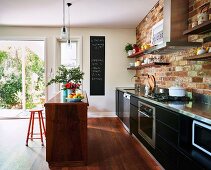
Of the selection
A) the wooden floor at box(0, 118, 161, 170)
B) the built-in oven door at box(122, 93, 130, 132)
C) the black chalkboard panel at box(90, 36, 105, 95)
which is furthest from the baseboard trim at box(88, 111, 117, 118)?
the built-in oven door at box(122, 93, 130, 132)

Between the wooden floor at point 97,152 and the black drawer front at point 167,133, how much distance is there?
1.85ft

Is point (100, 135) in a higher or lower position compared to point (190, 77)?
lower

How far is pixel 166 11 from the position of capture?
10.7ft

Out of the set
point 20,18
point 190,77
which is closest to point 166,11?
point 190,77

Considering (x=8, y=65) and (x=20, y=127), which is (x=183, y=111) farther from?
(x=8, y=65)

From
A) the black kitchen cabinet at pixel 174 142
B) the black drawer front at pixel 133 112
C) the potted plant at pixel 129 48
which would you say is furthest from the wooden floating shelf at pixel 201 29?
the potted plant at pixel 129 48

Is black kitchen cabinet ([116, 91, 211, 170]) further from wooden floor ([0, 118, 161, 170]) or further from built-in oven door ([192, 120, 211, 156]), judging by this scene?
wooden floor ([0, 118, 161, 170])

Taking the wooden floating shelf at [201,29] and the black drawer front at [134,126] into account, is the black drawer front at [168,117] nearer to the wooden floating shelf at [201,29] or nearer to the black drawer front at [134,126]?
the wooden floating shelf at [201,29]

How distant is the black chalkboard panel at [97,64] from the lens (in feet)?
19.5

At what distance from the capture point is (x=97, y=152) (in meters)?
3.36

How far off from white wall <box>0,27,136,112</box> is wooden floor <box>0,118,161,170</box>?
1.31 meters

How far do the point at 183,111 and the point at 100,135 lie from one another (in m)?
2.50

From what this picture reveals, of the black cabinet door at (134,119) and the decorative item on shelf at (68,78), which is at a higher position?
the decorative item on shelf at (68,78)

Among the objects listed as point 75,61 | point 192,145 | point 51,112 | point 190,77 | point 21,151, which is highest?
point 75,61
